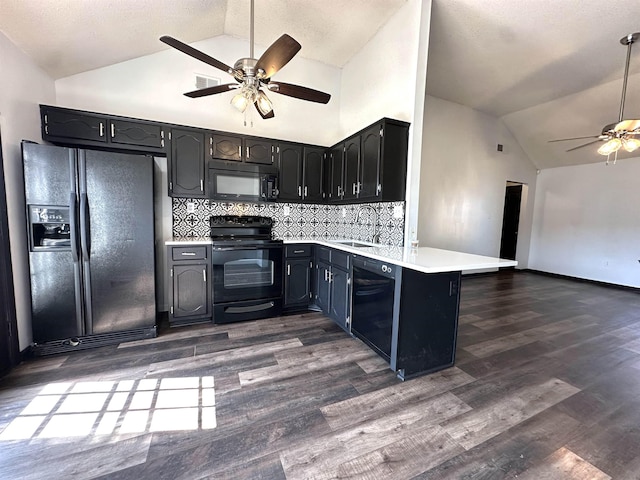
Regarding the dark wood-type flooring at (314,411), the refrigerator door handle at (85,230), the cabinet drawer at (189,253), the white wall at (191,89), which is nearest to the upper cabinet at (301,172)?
the white wall at (191,89)

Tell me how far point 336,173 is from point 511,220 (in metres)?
5.89

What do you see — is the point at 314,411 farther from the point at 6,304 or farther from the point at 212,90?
the point at 212,90

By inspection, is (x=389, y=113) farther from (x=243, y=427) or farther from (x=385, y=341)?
(x=243, y=427)

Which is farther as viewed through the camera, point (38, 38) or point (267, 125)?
point (267, 125)

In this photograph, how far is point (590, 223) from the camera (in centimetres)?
582

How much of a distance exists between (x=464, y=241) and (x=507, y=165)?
223 cm

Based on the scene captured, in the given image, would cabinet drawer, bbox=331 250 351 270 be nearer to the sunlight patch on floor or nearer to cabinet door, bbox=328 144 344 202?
cabinet door, bbox=328 144 344 202

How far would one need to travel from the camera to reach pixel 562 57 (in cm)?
360

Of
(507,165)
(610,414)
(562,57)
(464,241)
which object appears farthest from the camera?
(507,165)

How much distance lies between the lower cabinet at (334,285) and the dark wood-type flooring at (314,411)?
264 mm

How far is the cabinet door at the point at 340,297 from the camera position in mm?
2846

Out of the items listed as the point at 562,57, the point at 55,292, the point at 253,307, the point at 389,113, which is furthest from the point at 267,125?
the point at 562,57

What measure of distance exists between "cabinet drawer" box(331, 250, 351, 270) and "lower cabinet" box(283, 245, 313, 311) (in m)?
0.50

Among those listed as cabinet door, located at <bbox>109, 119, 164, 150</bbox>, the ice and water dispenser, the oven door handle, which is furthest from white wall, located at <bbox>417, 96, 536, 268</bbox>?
the ice and water dispenser
